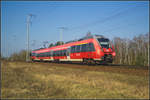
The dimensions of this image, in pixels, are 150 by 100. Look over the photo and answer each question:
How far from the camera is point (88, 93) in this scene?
696 centimetres

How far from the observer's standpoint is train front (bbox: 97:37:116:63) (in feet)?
A: 52.4

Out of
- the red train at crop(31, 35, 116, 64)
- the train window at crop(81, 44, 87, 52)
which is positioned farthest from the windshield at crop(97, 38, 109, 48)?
the train window at crop(81, 44, 87, 52)

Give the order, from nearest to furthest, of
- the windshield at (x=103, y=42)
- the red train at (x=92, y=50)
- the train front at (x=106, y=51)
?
the train front at (x=106, y=51) < the red train at (x=92, y=50) < the windshield at (x=103, y=42)

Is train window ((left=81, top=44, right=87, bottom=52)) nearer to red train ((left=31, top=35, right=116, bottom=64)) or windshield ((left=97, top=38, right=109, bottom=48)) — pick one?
red train ((left=31, top=35, right=116, bottom=64))

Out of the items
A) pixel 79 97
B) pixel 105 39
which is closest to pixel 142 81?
pixel 79 97

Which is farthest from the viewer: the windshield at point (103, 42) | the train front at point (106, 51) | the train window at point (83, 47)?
the train window at point (83, 47)

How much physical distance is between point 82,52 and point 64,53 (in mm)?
6739

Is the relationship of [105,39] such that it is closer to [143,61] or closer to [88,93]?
[88,93]

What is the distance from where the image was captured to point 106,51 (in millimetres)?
16156

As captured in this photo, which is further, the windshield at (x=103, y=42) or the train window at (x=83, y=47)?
the train window at (x=83, y=47)

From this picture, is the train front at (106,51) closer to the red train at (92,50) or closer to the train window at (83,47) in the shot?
the red train at (92,50)

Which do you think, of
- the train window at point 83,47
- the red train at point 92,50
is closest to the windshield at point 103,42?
the red train at point 92,50

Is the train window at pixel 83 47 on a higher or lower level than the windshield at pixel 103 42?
lower

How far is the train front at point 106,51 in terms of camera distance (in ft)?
52.4
